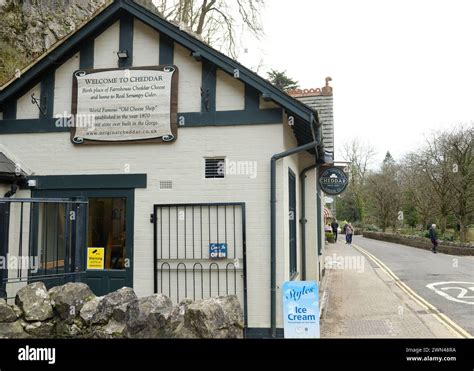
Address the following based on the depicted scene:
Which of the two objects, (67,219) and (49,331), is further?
(67,219)

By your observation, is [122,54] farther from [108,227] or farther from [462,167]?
[462,167]

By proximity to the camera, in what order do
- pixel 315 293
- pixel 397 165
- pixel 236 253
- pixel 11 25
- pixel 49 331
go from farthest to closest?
pixel 397 165 → pixel 11 25 → pixel 236 253 → pixel 315 293 → pixel 49 331

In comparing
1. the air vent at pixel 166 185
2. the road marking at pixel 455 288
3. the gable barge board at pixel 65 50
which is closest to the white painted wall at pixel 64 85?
the gable barge board at pixel 65 50

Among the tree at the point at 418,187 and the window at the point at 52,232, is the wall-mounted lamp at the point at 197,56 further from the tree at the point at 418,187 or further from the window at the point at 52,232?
the tree at the point at 418,187

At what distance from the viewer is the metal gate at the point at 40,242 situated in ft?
19.9

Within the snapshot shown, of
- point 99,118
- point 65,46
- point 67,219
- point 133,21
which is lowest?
point 67,219

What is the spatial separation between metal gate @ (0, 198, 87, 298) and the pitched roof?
2.06 m

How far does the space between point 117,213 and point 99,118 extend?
166 cm

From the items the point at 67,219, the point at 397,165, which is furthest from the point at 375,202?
the point at 67,219

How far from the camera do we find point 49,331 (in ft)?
15.3

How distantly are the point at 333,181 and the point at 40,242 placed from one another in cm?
718

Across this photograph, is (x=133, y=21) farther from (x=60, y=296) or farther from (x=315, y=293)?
(x=315, y=293)

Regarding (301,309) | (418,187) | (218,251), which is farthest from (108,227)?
(418,187)

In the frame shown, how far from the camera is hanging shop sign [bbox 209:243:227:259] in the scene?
21.4 feet
